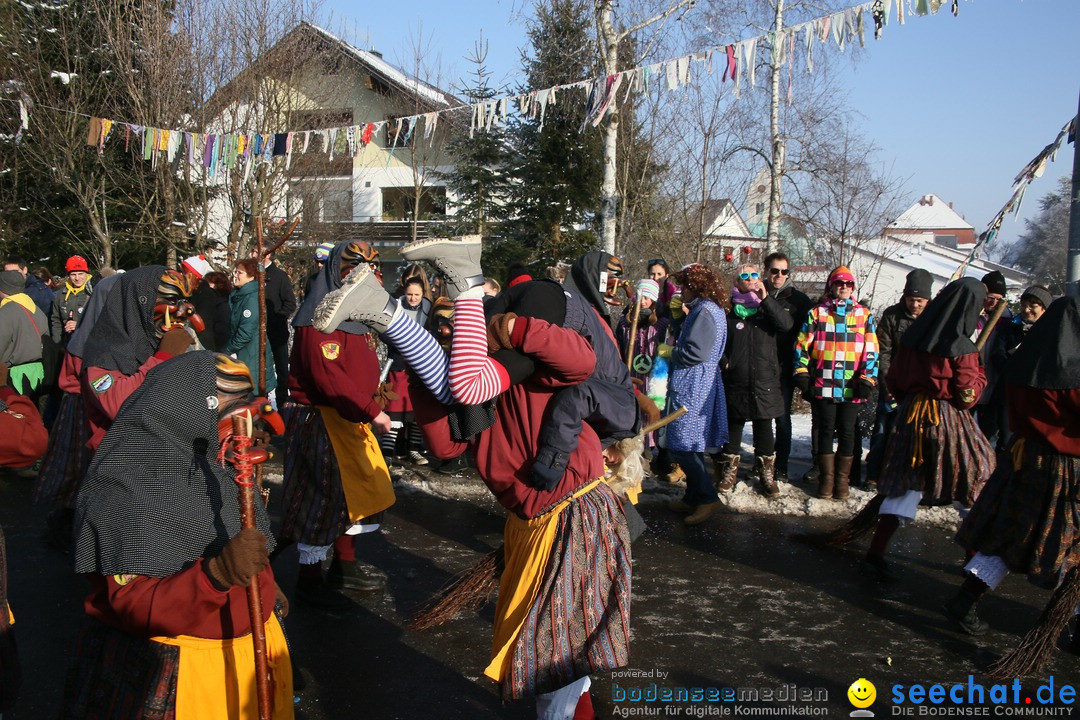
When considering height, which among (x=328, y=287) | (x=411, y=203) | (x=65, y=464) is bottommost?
(x=65, y=464)

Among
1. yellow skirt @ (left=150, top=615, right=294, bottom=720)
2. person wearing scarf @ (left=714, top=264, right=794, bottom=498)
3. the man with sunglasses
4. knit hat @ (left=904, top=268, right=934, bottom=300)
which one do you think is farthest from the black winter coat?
yellow skirt @ (left=150, top=615, right=294, bottom=720)

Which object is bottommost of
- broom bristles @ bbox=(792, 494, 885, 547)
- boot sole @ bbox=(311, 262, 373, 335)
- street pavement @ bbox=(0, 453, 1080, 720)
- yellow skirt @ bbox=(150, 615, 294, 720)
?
street pavement @ bbox=(0, 453, 1080, 720)

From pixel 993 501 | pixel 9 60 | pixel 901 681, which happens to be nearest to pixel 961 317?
pixel 993 501

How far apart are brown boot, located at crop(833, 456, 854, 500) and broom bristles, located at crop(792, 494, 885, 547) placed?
111cm

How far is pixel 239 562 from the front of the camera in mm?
2135

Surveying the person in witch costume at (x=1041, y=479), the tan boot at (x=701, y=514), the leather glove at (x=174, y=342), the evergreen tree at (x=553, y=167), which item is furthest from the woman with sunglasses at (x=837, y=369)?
the evergreen tree at (x=553, y=167)

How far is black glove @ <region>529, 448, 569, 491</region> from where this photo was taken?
2844 mm

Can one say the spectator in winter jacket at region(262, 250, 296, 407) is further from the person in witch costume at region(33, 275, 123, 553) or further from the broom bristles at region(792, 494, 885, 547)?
the broom bristles at region(792, 494, 885, 547)

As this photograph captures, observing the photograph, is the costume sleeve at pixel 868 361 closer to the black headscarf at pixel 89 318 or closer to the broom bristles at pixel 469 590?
the broom bristles at pixel 469 590

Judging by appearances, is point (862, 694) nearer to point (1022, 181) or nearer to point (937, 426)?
point (937, 426)

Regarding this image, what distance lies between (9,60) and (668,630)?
17.3 metres

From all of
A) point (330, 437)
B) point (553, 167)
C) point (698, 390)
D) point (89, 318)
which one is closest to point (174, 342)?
point (330, 437)

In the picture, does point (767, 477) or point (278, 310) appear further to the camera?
point (278, 310)

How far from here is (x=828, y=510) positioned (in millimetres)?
6625
